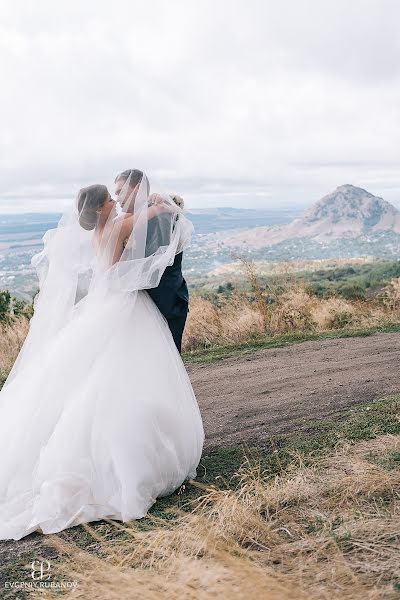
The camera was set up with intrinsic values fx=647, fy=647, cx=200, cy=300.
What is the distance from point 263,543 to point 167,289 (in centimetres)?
231

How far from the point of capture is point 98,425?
14.4ft

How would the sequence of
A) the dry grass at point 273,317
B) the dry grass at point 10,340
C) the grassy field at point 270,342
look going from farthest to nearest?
the dry grass at point 273,317 < the dry grass at point 10,340 < the grassy field at point 270,342

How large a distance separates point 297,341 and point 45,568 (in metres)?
7.00

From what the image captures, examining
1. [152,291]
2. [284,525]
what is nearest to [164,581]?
[284,525]

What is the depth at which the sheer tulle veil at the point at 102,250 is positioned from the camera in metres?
4.99

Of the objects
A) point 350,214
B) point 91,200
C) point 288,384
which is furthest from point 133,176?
point 350,214

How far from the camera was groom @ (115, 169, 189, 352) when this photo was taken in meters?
5.11

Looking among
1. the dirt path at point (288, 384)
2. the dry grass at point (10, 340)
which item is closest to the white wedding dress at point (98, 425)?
the dirt path at point (288, 384)

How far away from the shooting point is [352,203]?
411ft

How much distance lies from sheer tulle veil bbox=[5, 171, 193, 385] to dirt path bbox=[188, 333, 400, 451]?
169cm

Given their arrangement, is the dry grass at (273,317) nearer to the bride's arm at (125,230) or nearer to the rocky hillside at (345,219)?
the bride's arm at (125,230)

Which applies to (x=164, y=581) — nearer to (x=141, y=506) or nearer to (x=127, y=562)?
(x=127, y=562)

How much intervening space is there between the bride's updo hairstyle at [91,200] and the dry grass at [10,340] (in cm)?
543

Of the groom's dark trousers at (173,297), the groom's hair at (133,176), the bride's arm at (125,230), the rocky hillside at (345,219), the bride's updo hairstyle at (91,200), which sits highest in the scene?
the groom's hair at (133,176)
